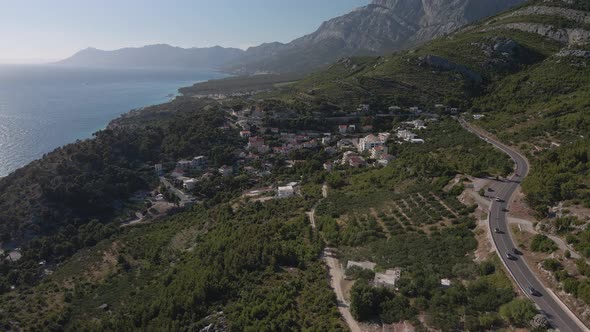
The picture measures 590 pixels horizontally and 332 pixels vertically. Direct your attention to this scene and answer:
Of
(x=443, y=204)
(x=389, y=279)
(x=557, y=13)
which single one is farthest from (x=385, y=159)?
(x=557, y=13)

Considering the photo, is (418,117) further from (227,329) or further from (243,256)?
(227,329)

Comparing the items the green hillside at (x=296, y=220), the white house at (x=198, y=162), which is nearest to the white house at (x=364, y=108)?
the green hillside at (x=296, y=220)

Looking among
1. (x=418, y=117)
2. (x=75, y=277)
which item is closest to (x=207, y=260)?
(x=75, y=277)

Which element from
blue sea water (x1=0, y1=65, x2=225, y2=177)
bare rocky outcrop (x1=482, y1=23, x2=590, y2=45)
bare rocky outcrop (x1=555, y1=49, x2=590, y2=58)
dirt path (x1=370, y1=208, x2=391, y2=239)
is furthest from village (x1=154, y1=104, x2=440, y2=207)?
bare rocky outcrop (x1=482, y1=23, x2=590, y2=45)

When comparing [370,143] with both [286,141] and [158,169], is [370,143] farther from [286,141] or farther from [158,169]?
[158,169]

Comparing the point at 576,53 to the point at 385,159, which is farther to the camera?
the point at 576,53

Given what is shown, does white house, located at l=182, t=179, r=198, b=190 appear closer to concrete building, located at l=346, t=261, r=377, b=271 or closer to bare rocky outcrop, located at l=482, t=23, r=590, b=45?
concrete building, located at l=346, t=261, r=377, b=271
